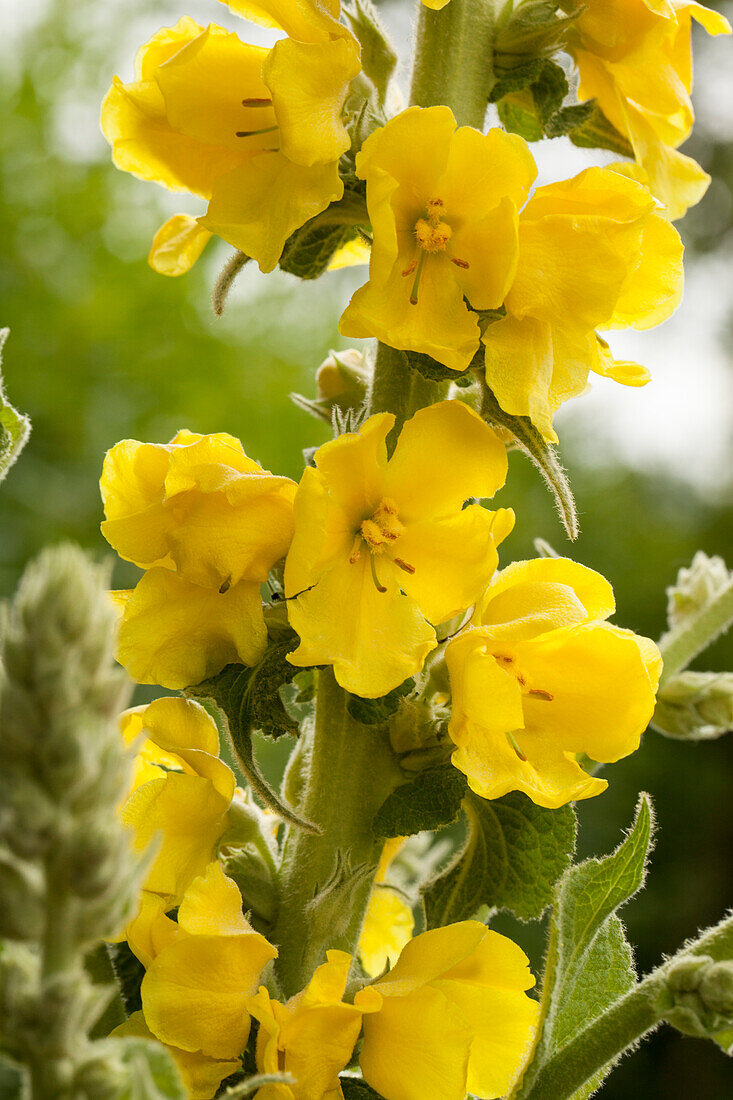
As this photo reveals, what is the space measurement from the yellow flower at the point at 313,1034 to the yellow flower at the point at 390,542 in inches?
8.2

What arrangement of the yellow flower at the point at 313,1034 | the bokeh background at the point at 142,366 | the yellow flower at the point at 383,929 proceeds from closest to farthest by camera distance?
the yellow flower at the point at 313,1034
the yellow flower at the point at 383,929
the bokeh background at the point at 142,366

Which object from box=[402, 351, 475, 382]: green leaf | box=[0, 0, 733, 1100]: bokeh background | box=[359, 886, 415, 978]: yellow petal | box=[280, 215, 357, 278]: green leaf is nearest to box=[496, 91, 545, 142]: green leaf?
box=[280, 215, 357, 278]: green leaf

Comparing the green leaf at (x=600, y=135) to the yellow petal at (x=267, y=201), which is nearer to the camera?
the yellow petal at (x=267, y=201)

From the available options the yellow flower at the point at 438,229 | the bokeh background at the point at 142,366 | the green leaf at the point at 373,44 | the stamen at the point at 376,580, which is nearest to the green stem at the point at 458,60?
the green leaf at the point at 373,44

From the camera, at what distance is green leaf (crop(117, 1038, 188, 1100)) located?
493 mm

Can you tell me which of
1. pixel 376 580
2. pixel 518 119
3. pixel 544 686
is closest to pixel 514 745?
pixel 544 686

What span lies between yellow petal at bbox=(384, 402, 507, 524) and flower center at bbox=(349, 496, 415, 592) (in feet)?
0.04

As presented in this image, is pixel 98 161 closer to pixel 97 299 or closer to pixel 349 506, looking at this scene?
pixel 97 299

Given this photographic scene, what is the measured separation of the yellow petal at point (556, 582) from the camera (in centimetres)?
90

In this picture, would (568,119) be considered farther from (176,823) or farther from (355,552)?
(176,823)

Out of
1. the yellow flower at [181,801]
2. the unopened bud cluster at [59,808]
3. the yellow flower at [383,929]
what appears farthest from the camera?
the yellow flower at [383,929]

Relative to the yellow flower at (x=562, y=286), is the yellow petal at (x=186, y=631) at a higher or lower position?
lower

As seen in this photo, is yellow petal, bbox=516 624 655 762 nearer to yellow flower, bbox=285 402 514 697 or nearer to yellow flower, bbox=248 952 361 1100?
yellow flower, bbox=285 402 514 697

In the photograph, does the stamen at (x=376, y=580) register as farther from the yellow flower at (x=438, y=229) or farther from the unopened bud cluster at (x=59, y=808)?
the unopened bud cluster at (x=59, y=808)
